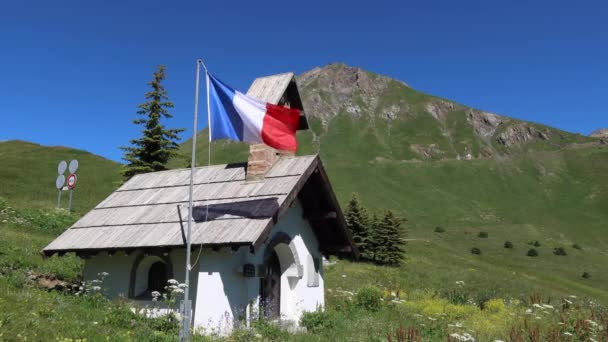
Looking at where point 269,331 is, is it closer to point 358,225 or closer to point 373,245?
point 373,245

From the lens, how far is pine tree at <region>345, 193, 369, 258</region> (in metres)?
45.2

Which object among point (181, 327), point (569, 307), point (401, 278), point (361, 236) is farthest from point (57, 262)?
point (361, 236)

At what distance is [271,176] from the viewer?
1647 cm

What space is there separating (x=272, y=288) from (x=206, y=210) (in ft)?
11.6

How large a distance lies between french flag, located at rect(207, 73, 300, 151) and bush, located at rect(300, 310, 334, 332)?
535 cm

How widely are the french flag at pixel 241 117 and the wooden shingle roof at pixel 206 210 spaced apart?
178 centimetres

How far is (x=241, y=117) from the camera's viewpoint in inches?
548

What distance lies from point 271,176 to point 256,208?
2229mm

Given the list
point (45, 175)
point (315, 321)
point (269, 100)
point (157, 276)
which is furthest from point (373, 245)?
point (45, 175)

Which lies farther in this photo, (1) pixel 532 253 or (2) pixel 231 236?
(1) pixel 532 253

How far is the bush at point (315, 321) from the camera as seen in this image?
1529 centimetres

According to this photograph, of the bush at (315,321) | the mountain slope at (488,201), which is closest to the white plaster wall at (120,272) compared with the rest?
the bush at (315,321)

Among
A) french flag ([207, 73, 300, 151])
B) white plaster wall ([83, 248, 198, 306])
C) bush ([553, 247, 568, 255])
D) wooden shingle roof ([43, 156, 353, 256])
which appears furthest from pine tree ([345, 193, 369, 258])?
bush ([553, 247, 568, 255])

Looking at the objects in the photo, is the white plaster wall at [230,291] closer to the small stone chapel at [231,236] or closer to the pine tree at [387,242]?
the small stone chapel at [231,236]
